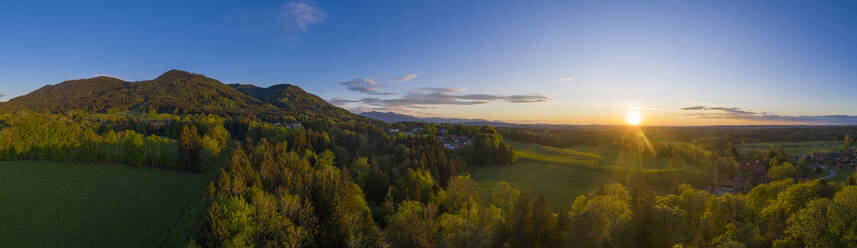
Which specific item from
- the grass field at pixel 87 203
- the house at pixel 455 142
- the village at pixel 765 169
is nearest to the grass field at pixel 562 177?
the village at pixel 765 169

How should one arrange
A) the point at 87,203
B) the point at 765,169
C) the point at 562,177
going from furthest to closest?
1. the point at 765,169
2. the point at 562,177
3. the point at 87,203

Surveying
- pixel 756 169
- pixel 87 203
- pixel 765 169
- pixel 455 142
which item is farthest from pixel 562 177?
pixel 87 203

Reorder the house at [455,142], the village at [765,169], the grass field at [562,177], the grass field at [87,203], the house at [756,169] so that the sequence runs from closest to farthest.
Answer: the grass field at [87,203]
the grass field at [562,177]
the village at [765,169]
the house at [756,169]
the house at [455,142]

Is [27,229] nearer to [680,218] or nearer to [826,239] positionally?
[680,218]

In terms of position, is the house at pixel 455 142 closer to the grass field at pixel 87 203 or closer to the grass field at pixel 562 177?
the grass field at pixel 562 177

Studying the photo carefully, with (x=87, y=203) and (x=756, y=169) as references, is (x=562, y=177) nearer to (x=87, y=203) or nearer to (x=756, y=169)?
(x=756, y=169)

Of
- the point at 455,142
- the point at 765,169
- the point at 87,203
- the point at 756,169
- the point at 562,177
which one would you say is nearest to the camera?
the point at 87,203

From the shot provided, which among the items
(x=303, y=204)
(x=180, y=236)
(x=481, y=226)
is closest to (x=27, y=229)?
(x=180, y=236)
